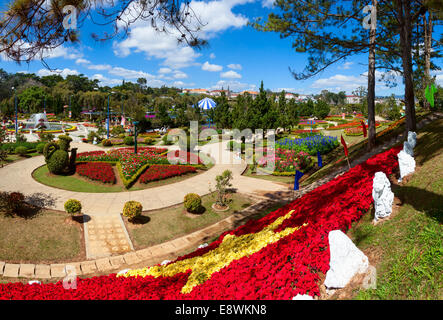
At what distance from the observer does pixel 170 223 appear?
9.27 metres

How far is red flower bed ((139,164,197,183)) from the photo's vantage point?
13.7 meters

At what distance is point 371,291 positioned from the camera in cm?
294

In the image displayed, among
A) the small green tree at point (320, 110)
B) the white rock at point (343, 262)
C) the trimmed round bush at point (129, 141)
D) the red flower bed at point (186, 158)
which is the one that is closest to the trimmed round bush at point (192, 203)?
the white rock at point (343, 262)

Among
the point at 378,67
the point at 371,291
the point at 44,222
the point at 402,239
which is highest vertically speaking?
the point at 378,67

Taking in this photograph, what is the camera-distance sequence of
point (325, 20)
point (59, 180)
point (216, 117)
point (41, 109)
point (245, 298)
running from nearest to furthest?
point (245, 298) < point (325, 20) < point (59, 180) < point (216, 117) < point (41, 109)

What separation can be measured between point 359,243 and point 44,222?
31.0ft

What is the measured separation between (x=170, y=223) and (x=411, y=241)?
7.50m

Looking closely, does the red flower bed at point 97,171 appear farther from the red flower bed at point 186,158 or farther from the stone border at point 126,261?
the stone border at point 126,261

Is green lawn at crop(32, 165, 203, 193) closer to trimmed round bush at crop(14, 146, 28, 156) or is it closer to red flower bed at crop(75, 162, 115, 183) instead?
red flower bed at crop(75, 162, 115, 183)

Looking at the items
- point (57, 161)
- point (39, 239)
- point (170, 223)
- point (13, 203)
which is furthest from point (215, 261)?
point (57, 161)

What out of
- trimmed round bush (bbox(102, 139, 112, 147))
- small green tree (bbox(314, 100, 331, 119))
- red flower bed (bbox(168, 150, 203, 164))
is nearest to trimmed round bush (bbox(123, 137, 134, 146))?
trimmed round bush (bbox(102, 139, 112, 147))

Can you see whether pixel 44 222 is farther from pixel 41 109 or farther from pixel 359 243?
pixel 41 109

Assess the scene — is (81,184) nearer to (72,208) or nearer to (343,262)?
(72,208)
